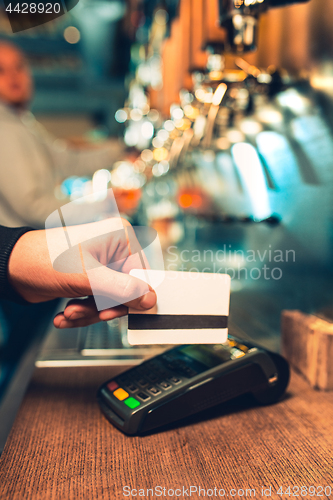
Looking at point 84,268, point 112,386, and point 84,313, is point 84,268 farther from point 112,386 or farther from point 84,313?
point 112,386

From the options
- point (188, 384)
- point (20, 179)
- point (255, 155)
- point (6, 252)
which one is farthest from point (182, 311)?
point (20, 179)

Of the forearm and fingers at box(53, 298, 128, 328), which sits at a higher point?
the forearm

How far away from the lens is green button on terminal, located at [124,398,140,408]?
0.54 m

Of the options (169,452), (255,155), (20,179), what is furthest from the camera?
(20,179)

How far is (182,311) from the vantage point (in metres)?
0.51

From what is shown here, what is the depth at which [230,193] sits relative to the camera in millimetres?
1355

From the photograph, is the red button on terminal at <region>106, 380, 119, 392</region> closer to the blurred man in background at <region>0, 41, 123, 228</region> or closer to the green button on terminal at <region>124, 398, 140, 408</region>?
the green button on terminal at <region>124, 398, 140, 408</region>

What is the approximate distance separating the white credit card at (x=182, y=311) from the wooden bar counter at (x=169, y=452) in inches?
5.6

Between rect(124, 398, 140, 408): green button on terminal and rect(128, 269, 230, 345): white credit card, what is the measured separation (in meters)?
0.10

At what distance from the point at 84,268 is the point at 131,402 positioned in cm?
21

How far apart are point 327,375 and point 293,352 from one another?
3.8 inches

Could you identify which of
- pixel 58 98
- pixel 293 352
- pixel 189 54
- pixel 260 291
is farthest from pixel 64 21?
pixel 293 352

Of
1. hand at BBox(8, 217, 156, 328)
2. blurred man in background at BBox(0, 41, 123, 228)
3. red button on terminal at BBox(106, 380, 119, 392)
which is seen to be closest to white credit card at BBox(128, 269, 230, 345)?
hand at BBox(8, 217, 156, 328)

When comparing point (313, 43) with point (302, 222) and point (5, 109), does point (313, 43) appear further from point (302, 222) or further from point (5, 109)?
point (5, 109)
